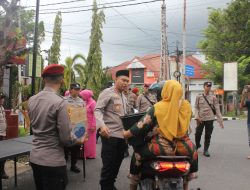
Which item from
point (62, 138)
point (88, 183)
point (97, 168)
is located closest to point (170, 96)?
point (62, 138)

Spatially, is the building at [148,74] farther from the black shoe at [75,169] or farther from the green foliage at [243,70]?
the black shoe at [75,169]

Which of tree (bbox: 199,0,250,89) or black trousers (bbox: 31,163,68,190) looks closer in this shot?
black trousers (bbox: 31,163,68,190)

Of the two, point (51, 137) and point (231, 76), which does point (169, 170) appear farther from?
point (231, 76)

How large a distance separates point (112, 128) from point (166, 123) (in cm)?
150

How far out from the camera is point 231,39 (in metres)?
33.3

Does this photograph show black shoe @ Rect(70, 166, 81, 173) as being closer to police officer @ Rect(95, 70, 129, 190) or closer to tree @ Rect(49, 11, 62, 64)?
police officer @ Rect(95, 70, 129, 190)

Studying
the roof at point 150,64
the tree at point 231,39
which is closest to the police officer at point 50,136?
the tree at point 231,39

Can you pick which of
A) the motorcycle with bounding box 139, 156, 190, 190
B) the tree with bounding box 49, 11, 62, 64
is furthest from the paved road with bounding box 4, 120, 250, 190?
the tree with bounding box 49, 11, 62, 64

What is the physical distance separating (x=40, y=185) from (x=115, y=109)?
179 centimetres

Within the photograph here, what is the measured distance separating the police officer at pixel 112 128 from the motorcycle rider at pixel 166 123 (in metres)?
1.16

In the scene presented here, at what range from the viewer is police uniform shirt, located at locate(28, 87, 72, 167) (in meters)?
3.35

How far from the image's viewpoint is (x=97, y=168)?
764 centimetres

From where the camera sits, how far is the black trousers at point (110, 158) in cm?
507

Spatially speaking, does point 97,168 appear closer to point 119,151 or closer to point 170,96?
point 119,151
